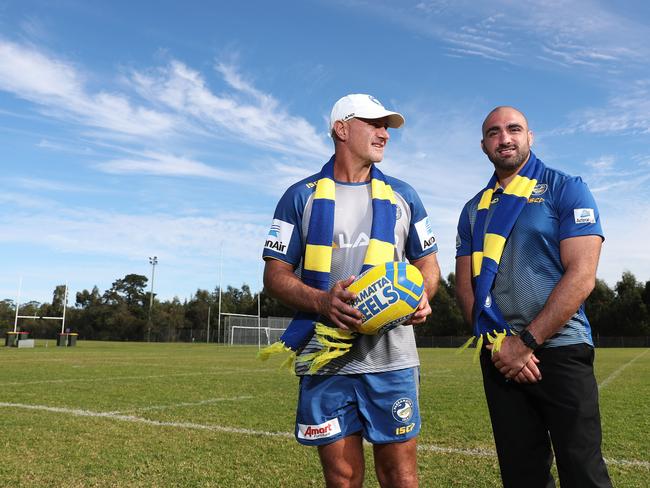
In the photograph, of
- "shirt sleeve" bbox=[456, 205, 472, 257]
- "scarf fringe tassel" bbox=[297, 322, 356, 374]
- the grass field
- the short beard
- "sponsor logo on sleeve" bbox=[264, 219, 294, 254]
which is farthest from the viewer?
the grass field

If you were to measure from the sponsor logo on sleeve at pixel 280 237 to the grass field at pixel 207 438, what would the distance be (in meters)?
2.47

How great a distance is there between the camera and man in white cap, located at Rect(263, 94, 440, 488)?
104 inches

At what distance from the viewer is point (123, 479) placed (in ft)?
15.2

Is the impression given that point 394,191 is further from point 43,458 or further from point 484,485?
point 43,458

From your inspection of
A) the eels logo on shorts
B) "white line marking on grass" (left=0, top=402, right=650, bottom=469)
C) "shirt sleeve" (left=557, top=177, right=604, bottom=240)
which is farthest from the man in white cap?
"white line marking on grass" (left=0, top=402, right=650, bottom=469)

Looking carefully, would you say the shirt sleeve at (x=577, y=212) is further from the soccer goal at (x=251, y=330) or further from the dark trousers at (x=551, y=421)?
the soccer goal at (x=251, y=330)

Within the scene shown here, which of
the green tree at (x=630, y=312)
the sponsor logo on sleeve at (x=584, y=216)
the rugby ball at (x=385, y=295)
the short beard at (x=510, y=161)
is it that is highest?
the green tree at (x=630, y=312)

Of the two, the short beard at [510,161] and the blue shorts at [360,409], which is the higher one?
the short beard at [510,161]

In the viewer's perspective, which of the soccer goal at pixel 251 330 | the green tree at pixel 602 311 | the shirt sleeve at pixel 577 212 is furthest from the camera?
the green tree at pixel 602 311

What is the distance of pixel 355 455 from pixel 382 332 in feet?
1.95

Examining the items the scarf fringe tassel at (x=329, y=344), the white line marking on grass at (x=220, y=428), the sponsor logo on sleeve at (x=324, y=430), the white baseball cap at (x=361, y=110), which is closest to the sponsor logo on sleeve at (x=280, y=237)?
the scarf fringe tassel at (x=329, y=344)

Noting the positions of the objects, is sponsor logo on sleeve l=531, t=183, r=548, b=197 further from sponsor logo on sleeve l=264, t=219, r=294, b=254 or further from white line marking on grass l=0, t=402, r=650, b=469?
white line marking on grass l=0, t=402, r=650, b=469

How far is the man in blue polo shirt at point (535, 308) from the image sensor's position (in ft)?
8.64

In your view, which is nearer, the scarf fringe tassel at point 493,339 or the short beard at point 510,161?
the scarf fringe tassel at point 493,339
